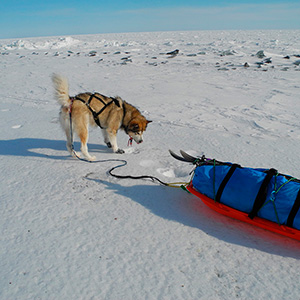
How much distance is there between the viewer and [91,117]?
3.86 metres

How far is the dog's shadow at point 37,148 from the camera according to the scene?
3926 mm

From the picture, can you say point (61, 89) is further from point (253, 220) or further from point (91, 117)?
point (253, 220)

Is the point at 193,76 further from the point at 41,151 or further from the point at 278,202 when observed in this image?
the point at 278,202

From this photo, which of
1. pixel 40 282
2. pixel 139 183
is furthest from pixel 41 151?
pixel 40 282

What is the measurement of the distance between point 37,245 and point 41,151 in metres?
2.29

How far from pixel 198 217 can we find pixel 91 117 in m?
2.28

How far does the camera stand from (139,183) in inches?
123

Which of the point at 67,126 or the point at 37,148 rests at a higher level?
the point at 67,126

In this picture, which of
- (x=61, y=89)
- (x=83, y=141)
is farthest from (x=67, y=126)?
(x=61, y=89)

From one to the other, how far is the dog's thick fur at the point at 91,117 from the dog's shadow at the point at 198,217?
0.88 m

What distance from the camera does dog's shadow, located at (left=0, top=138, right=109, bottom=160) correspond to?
393 centimetres

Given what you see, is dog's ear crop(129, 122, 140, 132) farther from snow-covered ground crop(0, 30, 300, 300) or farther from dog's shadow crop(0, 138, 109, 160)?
dog's shadow crop(0, 138, 109, 160)

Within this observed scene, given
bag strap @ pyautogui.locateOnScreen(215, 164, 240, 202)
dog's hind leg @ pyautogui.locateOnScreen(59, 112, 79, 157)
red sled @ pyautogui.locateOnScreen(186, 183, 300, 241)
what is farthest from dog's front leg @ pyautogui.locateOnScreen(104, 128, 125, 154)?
bag strap @ pyautogui.locateOnScreen(215, 164, 240, 202)

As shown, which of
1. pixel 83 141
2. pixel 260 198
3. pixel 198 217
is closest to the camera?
pixel 260 198
